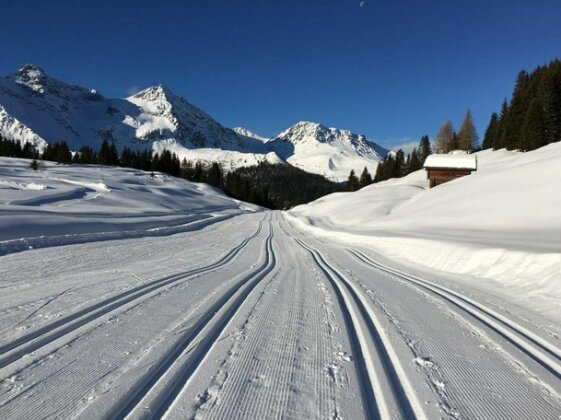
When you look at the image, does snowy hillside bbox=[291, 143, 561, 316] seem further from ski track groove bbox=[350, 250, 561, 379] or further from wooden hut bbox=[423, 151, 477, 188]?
wooden hut bbox=[423, 151, 477, 188]

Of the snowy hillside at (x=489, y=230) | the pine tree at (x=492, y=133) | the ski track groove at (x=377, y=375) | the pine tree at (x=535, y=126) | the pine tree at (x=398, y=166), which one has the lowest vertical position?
the ski track groove at (x=377, y=375)

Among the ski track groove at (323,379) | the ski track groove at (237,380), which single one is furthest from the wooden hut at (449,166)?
the ski track groove at (237,380)

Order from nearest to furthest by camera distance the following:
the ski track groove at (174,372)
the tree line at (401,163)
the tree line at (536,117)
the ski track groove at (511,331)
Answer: the ski track groove at (174,372) < the ski track groove at (511,331) < the tree line at (536,117) < the tree line at (401,163)

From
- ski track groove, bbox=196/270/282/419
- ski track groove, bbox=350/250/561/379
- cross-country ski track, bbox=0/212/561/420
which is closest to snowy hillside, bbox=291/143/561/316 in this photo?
ski track groove, bbox=350/250/561/379

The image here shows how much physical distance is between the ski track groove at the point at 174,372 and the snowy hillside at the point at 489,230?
6.29 m

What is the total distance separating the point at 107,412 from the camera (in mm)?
2879

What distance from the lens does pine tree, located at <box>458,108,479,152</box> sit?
3595 inches

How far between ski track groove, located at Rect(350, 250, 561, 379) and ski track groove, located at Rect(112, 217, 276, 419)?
12.3 ft

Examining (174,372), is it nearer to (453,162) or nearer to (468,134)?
(453,162)

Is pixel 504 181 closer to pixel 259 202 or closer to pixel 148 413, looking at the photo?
pixel 148 413

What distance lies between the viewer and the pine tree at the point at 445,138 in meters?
96.8

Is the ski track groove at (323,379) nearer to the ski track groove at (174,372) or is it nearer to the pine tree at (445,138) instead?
the ski track groove at (174,372)

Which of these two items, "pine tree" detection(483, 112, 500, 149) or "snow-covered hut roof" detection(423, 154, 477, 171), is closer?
"snow-covered hut roof" detection(423, 154, 477, 171)

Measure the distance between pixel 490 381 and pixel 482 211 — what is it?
2189cm
